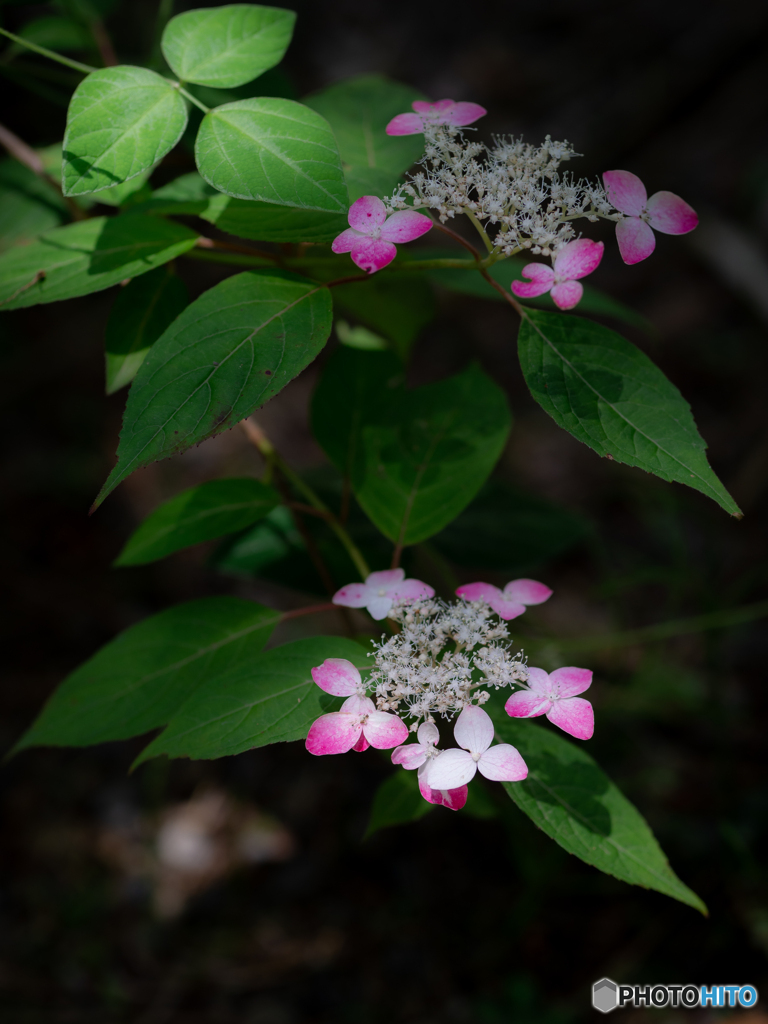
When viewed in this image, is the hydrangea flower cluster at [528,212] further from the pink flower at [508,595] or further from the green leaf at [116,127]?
the pink flower at [508,595]

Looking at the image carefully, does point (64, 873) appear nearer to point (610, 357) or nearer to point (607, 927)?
point (607, 927)

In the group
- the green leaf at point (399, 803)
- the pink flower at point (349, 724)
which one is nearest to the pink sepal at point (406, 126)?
the pink flower at point (349, 724)

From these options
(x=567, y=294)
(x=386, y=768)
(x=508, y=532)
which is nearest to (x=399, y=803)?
(x=508, y=532)

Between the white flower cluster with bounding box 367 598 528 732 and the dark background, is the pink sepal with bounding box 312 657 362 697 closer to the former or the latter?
the white flower cluster with bounding box 367 598 528 732

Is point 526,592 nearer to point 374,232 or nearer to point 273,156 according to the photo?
point 374,232

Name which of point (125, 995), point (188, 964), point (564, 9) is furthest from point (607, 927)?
point (564, 9)

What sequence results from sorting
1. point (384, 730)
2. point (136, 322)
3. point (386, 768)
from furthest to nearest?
point (386, 768), point (136, 322), point (384, 730)

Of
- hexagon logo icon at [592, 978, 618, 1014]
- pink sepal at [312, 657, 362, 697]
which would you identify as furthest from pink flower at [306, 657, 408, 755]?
hexagon logo icon at [592, 978, 618, 1014]
